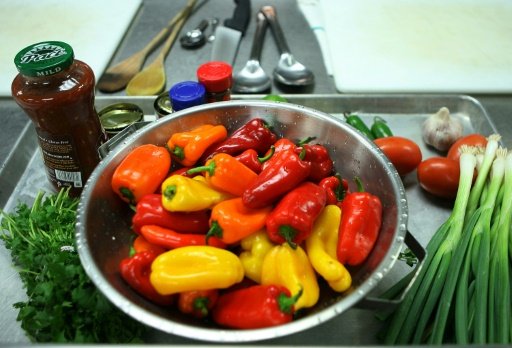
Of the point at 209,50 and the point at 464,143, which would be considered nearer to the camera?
the point at 464,143

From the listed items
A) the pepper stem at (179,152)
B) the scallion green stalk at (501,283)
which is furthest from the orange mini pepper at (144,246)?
the scallion green stalk at (501,283)

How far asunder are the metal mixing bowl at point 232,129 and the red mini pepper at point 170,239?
85 mm

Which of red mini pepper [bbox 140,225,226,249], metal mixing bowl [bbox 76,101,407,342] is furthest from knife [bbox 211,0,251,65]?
red mini pepper [bbox 140,225,226,249]

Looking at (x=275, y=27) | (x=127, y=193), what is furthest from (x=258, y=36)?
(x=127, y=193)

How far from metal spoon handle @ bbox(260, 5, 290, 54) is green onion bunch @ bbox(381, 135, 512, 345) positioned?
35.3 inches

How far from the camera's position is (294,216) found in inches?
33.8

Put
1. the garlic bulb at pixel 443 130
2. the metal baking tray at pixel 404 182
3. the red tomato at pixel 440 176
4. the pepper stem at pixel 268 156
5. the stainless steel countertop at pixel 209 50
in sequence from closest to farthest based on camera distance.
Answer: the metal baking tray at pixel 404 182
the pepper stem at pixel 268 156
the red tomato at pixel 440 176
the garlic bulb at pixel 443 130
the stainless steel countertop at pixel 209 50

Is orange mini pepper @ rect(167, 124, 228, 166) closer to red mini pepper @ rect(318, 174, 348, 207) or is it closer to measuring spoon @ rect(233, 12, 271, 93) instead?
red mini pepper @ rect(318, 174, 348, 207)

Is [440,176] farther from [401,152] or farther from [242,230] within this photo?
[242,230]

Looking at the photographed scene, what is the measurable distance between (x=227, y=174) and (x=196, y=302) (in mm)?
270

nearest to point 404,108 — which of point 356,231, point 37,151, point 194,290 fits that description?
point 356,231

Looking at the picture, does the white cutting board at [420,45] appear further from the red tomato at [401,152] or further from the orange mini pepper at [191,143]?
the orange mini pepper at [191,143]

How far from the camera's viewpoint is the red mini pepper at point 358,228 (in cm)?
86

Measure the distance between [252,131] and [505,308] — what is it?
2.02 feet
